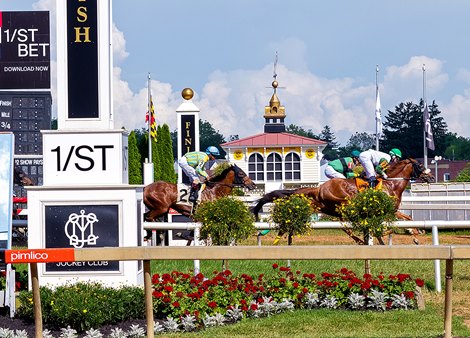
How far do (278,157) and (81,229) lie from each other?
3702 centimetres

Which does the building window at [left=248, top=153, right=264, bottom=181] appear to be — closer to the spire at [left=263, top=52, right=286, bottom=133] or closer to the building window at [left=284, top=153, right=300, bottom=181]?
the building window at [left=284, top=153, right=300, bottom=181]

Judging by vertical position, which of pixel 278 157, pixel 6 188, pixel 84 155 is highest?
pixel 278 157

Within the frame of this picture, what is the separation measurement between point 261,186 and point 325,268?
30.7m

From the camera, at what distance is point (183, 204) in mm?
19281

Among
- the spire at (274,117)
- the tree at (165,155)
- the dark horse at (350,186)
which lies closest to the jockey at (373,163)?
the dark horse at (350,186)

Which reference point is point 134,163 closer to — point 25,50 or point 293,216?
point 25,50

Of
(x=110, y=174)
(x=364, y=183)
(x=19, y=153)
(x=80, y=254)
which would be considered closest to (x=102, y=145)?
(x=110, y=174)

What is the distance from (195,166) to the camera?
18828 millimetres

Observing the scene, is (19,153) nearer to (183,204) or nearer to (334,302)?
(183,204)

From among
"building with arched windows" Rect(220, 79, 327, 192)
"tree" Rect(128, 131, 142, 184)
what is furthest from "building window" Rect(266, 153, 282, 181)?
"tree" Rect(128, 131, 142, 184)

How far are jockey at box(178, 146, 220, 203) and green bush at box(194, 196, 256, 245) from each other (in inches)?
263

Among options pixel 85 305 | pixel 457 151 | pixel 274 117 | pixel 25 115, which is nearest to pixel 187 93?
pixel 25 115

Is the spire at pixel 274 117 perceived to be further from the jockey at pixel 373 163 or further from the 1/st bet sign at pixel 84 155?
the 1/st bet sign at pixel 84 155

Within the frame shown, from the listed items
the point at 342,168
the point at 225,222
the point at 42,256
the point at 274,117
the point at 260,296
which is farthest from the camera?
the point at 274,117
